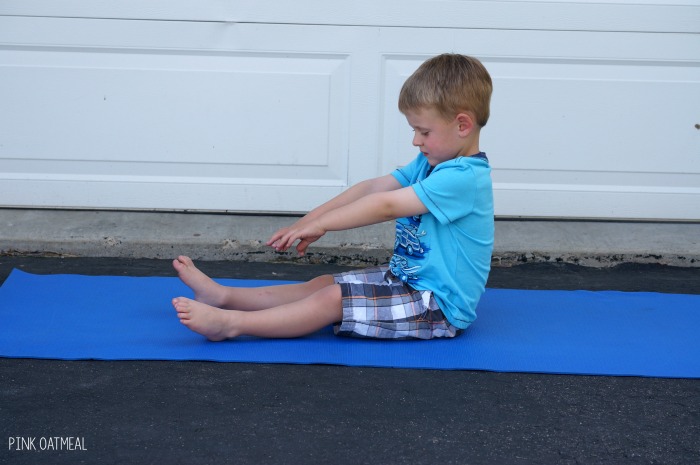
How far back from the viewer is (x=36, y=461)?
2035mm

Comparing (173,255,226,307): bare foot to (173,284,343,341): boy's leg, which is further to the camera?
(173,255,226,307): bare foot

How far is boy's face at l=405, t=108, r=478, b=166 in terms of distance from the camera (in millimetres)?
2781

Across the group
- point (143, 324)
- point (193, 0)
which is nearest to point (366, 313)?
point (143, 324)

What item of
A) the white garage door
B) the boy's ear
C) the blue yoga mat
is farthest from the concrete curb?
the boy's ear

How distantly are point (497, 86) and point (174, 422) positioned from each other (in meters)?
2.52

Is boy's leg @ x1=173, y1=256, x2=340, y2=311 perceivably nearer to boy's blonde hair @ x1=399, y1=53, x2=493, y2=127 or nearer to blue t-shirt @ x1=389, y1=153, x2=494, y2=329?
blue t-shirt @ x1=389, y1=153, x2=494, y2=329

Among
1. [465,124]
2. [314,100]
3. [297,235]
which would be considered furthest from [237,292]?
[314,100]

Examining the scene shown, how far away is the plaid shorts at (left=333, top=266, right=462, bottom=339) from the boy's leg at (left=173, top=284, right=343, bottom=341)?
41 millimetres

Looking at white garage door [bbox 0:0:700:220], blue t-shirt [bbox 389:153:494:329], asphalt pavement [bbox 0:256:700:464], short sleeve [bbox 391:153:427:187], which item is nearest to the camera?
asphalt pavement [bbox 0:256:700:464]

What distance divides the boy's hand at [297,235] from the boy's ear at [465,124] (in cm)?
52

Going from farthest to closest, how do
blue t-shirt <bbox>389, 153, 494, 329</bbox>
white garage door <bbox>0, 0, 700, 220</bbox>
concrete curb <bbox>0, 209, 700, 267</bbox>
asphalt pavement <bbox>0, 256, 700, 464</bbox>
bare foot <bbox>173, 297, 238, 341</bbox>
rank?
1. white garage door <bbox>0, 0, 700, 220</bbox>
2. concrete curb <bbox>0, 209, 700, 267</bbox>
3. blue t-shirt <bbox>389, 153, 494, 329</bbox>
4. bare foot <bbox>173, 297, 238, 341</bbox>
5. asphalt pavement <bbox>0, 256, 700, 464</bbox>

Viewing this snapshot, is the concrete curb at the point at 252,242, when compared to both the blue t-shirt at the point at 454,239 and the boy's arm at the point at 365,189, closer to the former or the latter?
the boy's arm at the point at 365,189

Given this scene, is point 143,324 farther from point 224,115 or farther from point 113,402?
point 224,115

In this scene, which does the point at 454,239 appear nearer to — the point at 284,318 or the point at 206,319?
the point at 284,318
